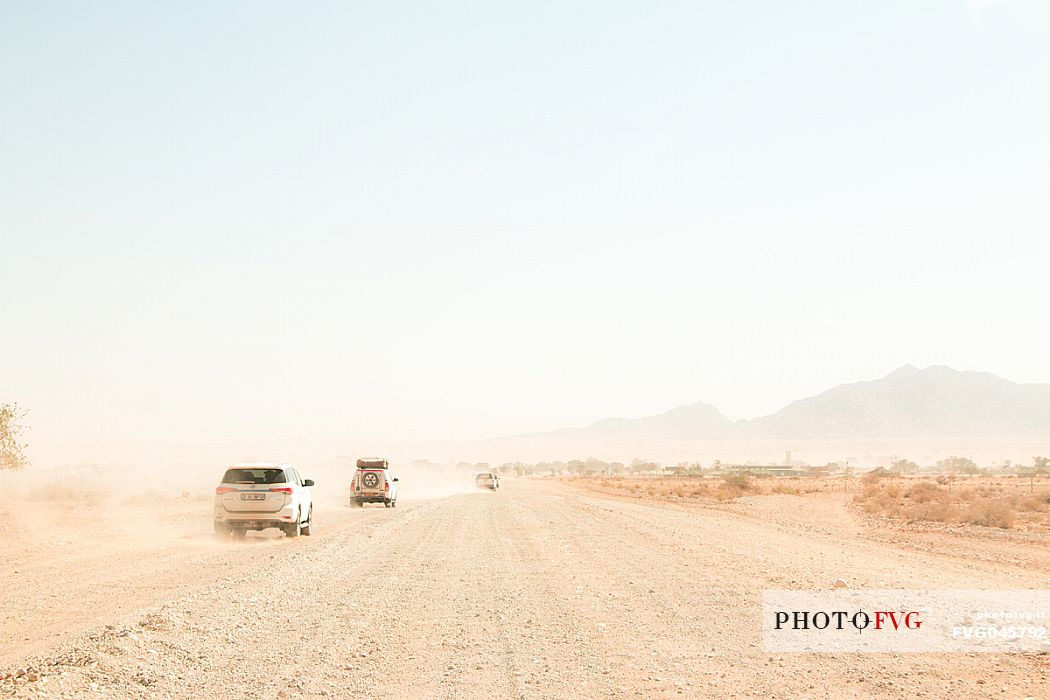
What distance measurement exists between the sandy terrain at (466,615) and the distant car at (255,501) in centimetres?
65

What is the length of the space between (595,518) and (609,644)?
20906 millimetres

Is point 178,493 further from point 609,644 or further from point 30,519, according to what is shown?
point 609,644

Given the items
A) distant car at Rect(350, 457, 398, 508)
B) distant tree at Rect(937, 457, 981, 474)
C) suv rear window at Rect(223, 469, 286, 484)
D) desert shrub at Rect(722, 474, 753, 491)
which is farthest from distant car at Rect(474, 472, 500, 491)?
distant tree at Rect(937, 457, 981, 474)

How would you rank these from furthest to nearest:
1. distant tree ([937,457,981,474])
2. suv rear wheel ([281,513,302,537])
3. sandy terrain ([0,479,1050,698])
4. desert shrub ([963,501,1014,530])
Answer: distant tree ([937,457,981,474])
desert shrub ([963,501,1014,530])
suv rear wheel ([281,513,302,537])
sandy terrain ([0,479,1050,698])

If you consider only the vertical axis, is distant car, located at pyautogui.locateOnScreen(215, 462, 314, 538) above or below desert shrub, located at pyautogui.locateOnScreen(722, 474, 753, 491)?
above

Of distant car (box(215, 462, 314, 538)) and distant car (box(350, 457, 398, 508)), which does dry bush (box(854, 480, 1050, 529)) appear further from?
distant car (box(350, 457, 398, 508))

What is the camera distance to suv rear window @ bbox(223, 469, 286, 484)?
24234mm

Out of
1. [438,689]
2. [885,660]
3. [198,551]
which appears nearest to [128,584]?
[198,551]

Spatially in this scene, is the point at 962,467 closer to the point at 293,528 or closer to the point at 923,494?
the point at 923,494

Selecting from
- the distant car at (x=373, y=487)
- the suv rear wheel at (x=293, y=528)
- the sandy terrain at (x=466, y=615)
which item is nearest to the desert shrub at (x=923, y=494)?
the sandy terrain at (x=466, y=615)

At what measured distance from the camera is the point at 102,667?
8.59 m

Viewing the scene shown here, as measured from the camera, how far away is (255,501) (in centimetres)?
2384

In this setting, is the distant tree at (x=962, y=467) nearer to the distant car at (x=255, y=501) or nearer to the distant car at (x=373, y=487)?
the distant car at (x=373, y=487)

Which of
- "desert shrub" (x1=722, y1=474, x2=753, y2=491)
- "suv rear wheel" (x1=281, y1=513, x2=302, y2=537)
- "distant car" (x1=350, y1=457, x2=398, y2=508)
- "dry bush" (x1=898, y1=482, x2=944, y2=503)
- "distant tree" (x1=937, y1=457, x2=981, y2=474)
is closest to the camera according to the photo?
"suv rear wheel" (x1=281, y1=513, x2=302, y2=537)
